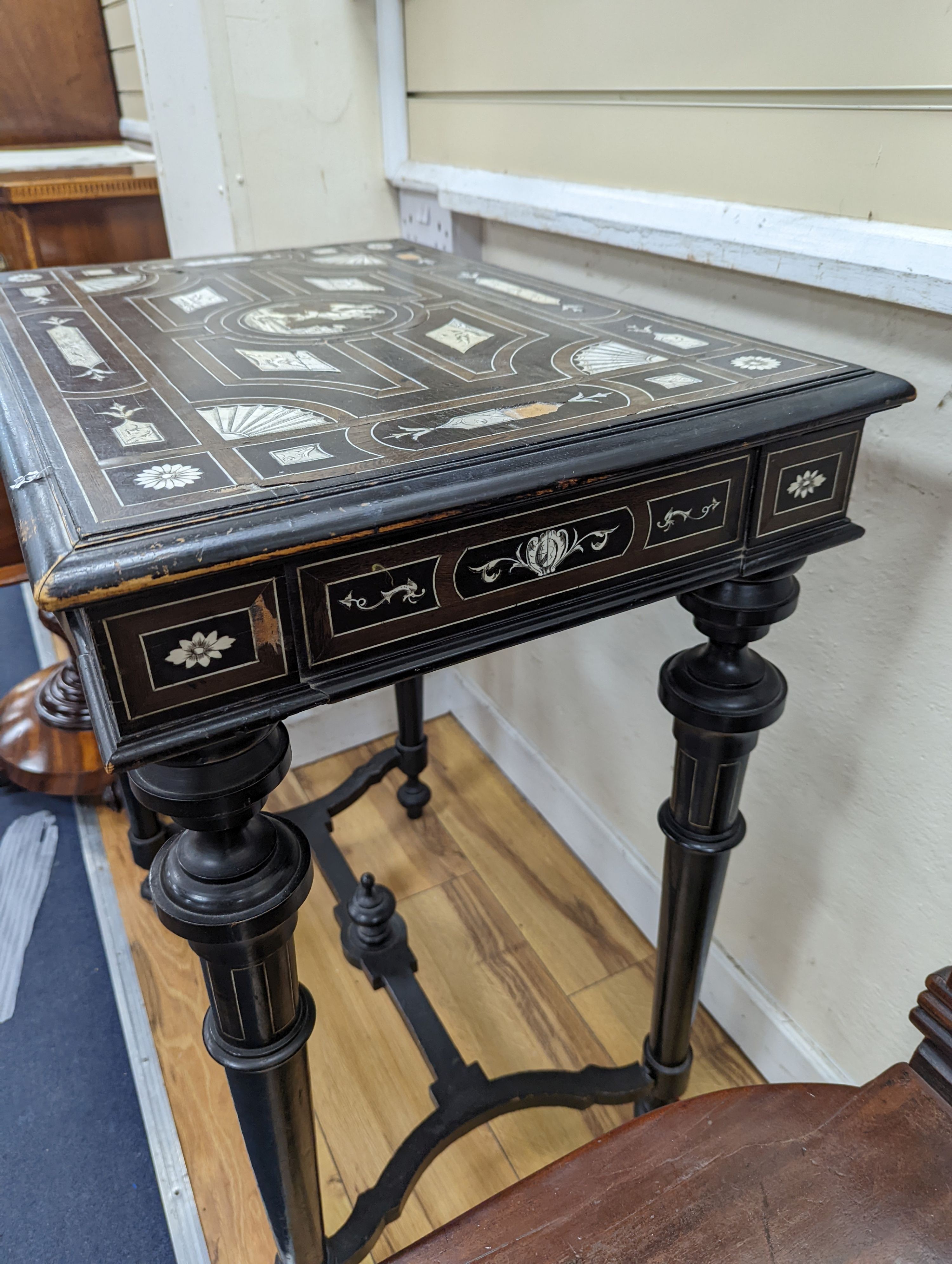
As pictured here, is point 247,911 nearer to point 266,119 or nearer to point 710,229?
point 710,229

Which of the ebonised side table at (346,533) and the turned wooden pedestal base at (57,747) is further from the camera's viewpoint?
the turned wooden pedestal base at (57,747)

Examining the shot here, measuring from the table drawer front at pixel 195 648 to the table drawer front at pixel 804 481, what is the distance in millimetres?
391

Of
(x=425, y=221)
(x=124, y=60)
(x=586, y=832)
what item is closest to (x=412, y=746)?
(x=586, y=832)

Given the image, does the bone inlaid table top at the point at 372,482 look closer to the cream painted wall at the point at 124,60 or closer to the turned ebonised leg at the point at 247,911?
the turned ebonised leg at the point at 247,911

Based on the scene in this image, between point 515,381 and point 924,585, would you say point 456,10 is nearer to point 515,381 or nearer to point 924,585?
point 515,381

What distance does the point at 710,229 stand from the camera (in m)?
0.95

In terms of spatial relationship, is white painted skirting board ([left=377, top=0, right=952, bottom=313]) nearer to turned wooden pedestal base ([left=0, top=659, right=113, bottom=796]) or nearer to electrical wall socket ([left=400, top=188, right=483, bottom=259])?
electrical wall socket ([left=400, top=188, right=483, bottom=259])

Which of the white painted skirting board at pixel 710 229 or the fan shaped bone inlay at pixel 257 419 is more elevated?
the white painted skirting board at pixel 710 229

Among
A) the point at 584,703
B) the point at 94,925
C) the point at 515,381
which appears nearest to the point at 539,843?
the point at 584,703

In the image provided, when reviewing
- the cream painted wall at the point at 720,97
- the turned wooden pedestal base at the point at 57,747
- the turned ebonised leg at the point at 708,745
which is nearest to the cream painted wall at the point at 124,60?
the cream painted wall at the point at 720,97

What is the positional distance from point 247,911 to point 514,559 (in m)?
0.30

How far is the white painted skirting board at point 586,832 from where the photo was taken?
1.18 meters

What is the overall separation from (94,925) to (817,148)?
147 centimetres

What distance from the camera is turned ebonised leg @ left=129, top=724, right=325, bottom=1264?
0.57 meters
